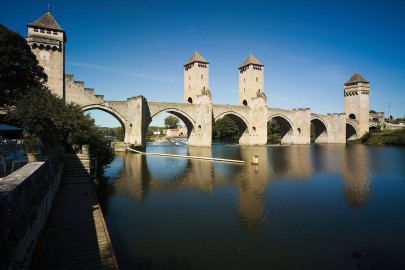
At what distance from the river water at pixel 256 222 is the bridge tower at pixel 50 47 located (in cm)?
2071

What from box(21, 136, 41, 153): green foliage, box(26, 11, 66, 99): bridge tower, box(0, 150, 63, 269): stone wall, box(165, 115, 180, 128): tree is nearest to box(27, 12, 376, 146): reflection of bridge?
box(26, 11, 66, 99): bridge tower

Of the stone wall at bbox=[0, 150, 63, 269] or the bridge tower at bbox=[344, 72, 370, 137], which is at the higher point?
the bridge tower at bbox=[344, 72, 370, 137]

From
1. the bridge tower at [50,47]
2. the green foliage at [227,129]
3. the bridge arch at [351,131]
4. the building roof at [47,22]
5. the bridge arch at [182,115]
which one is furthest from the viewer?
the green foliage at [227,129]

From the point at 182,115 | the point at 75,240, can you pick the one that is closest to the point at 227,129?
the point at 182,115

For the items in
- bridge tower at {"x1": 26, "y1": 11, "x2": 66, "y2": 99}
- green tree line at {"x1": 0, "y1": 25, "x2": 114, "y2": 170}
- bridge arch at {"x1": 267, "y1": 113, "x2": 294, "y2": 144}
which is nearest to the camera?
green tree line at {"x1": 0, "y1": 25, "x2": 114, "y2": 170}

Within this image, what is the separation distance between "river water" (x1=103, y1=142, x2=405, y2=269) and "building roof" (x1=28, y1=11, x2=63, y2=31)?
23.8m

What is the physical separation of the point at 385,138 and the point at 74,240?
6435cm

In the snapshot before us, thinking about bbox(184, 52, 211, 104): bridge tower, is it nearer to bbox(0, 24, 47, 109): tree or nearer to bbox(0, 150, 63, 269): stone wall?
bbox(0, 24, 47, 109): tree

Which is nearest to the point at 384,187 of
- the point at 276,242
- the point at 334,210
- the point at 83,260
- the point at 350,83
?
the point at 334,210

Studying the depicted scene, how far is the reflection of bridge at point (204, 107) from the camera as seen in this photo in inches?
1298

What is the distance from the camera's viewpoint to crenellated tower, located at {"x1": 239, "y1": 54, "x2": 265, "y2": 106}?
54062 mm

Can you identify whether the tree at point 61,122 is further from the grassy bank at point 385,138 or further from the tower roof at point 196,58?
the grassy bank at point 385,138

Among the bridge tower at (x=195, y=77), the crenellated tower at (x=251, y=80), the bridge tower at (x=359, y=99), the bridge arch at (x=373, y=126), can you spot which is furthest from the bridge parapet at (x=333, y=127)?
the bridge tower at (x=195, y=77)

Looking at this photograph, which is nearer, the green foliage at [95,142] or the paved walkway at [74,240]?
the paved walkway at [74,240]
